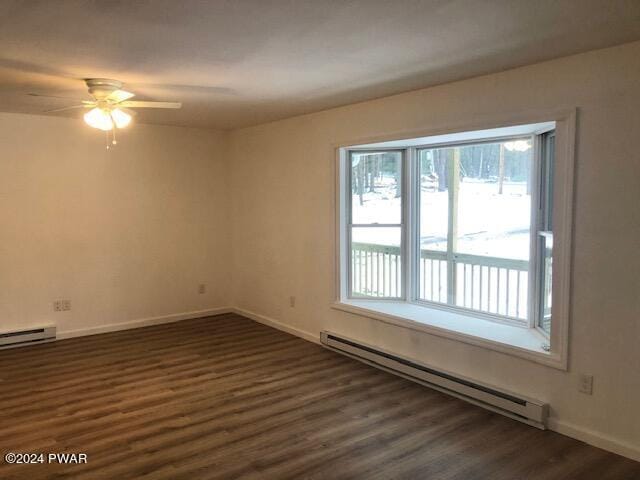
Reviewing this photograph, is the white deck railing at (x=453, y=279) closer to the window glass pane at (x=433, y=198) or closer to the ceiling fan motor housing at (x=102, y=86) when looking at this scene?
the window glass pane at (x=433, y=198)

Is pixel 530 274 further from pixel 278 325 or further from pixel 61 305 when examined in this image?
pixel 61 305

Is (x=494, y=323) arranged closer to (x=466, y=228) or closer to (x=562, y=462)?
(x=466, y=228)

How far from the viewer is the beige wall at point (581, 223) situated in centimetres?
294

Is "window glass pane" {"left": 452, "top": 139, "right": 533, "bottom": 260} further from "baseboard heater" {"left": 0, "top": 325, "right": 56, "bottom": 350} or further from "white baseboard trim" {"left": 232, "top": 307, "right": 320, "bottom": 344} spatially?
"baseboard heater" {"left": 0, "top": 325, "right": 56, "bottom": 350}

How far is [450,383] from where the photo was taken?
12.7ft

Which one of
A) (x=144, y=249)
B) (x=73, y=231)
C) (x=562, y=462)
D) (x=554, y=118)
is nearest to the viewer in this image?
(x=562, y=462)

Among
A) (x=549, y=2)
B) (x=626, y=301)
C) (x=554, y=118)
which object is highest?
(x=549, y=2)

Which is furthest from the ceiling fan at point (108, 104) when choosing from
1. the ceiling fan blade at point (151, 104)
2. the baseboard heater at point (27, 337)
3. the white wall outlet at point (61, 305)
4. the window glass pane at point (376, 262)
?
the baseboard heater at point (27, 337)

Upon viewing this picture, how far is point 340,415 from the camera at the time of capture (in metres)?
3.58

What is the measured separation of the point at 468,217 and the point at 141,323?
3990 millimetres

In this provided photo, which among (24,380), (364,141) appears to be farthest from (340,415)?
(24,380)

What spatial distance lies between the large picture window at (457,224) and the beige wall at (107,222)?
227 centimetres

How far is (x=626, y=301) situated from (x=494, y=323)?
4.51 ft

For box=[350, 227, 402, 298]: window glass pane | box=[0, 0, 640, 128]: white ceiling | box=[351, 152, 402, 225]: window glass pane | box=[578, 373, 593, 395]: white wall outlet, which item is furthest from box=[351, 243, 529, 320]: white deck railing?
box=[0, 0, 640, 128]: white ceiling
